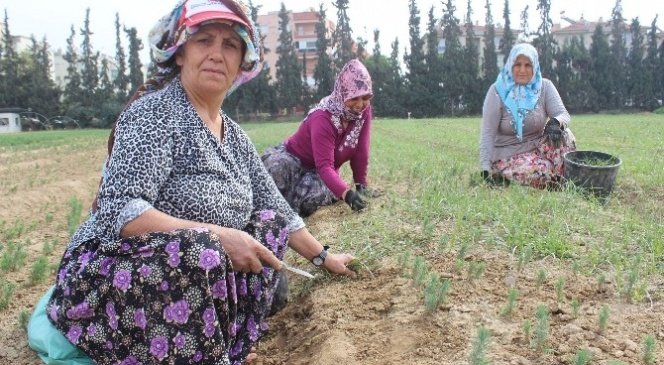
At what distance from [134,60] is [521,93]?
140 ft

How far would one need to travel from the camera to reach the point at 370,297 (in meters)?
2.45

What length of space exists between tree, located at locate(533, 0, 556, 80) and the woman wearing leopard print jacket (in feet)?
126

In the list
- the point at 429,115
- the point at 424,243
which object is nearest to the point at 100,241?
the point at 424,243

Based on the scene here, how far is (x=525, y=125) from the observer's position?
4621 millimetres

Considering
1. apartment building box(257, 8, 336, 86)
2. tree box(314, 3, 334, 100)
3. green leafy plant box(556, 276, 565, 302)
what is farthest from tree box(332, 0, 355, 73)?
green leafy plant box(556, 276, 565, 302)

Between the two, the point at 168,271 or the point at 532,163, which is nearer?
the point at 168,271

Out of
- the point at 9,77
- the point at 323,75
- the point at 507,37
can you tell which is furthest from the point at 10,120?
the point at 507,37

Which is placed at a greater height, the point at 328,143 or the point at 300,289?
the point at 328,143

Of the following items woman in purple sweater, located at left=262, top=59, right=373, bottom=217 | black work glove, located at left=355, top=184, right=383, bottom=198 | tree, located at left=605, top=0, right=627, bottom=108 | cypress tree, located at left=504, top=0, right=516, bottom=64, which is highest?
cypress tree, located at left=504, top=0, right=516, bottom=64

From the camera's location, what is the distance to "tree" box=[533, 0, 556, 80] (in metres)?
37.8

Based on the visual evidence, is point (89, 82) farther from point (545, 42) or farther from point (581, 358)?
point (581, 358)

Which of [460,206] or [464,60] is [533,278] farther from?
[464,60]

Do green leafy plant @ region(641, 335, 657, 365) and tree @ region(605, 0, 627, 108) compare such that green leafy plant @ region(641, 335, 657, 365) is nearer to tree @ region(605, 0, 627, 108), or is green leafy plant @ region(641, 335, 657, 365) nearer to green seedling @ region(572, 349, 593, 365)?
green seedling @ region(572, 349, 593, 365)

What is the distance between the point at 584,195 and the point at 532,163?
55cm
